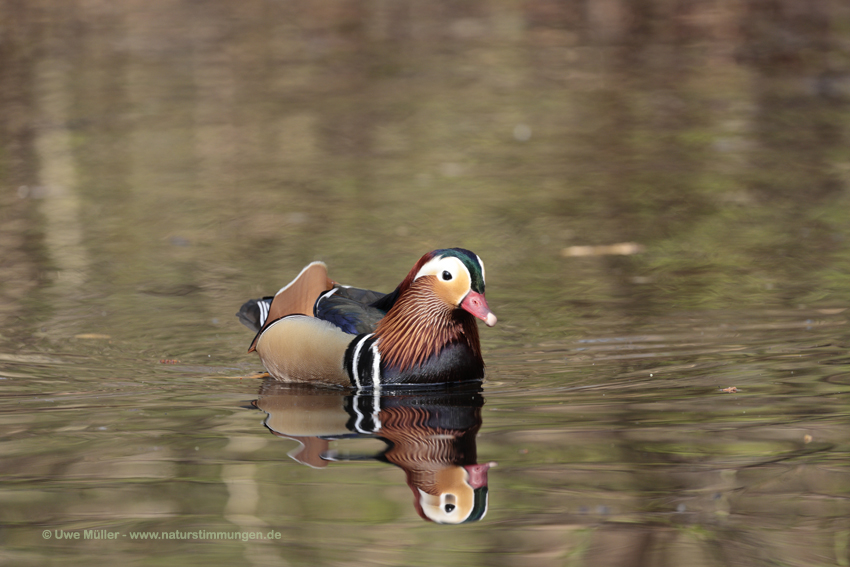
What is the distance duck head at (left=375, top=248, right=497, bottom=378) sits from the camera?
19.5 ft

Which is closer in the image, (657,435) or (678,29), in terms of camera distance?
(657,435)

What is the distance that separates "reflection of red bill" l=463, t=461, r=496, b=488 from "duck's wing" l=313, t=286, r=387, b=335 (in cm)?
166

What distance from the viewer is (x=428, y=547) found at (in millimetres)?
3852

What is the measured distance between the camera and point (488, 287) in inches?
308

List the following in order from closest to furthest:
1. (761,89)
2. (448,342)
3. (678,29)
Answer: (448,342) < (761,89) < (678,29)

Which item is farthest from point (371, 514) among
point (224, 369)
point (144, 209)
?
point (144, 209)

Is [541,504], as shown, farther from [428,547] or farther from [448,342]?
[448,342]

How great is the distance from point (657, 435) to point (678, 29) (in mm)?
14597

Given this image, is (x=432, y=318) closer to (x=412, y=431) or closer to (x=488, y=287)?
(x=412, y=431)

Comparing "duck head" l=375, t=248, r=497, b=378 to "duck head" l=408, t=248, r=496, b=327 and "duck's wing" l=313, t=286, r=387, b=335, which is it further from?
"duck's wing" l=313, t=286, r=387, b=335

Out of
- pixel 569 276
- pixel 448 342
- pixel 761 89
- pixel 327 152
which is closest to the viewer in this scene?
pixel 448 342

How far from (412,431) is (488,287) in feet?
9.05

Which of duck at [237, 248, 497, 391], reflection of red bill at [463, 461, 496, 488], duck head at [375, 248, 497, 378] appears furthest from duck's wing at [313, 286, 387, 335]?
reflection of red bill at [463, 461, 496, 488]

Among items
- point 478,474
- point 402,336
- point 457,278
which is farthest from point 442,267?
point 478,474
